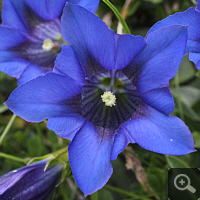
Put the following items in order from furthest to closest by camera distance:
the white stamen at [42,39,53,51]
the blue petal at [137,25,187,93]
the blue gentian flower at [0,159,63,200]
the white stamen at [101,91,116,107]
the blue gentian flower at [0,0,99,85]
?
the white stamen at [42,39,53,51] < the blue gentian flower at [0,0,99,85] < the white stamen at [101,91,116,107] < the blue gentian flower at [0,159,63,200] < the blue petal at [137,25,187,93]

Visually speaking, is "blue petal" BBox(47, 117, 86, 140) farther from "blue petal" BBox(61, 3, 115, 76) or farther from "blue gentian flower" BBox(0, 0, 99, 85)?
"blue gentian flower" BBox(0, 0, 99, 85)

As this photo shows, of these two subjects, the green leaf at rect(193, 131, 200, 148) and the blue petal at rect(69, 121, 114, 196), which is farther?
the green leaf at rect(193, 131, 200, 148)

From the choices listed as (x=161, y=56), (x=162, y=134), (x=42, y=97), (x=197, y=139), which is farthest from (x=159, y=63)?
(x=197, y=139)

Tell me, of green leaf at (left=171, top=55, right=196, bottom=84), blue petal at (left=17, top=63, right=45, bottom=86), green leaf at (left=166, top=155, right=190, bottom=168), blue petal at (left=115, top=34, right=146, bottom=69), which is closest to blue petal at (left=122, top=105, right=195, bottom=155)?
blue petal at (left=115, top=34, right=146, bottom=69)

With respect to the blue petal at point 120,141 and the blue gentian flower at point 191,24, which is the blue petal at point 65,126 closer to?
the blue petal at point 120,141

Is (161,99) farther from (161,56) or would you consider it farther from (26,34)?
(26,34)

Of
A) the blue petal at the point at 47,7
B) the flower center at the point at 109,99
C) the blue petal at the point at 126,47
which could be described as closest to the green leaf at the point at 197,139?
the flower center at the point at 109,99

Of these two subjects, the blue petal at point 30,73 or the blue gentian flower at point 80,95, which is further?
the blue petal at point 30,73

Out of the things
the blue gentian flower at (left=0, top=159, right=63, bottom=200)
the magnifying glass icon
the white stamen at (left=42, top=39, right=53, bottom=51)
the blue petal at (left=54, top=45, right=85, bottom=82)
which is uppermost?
the blue petal at (left=54, top=45, right=85, bottom=82)
